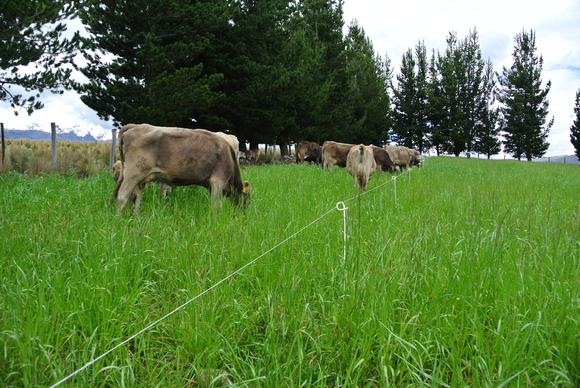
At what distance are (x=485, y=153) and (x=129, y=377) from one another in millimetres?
57308

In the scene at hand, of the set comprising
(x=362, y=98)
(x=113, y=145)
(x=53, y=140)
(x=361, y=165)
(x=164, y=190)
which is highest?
(x=362, y=98)

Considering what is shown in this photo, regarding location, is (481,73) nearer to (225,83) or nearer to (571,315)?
(225,83)

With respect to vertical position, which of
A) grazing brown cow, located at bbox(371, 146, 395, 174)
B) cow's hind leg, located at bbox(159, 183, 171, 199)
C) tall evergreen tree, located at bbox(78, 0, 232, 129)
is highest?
tall evergreen tree, located at bbox(78, 0, 232, 129)

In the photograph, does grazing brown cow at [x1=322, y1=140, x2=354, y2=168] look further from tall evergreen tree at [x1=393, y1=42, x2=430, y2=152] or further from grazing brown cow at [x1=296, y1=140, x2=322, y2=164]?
tall evergreen tree at [x1=393, y1=42, x2=430, y2=152]

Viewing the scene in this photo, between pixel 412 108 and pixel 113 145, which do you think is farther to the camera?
pixel 412 108

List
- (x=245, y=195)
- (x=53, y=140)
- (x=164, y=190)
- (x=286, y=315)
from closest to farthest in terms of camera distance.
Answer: (x=286, y=315) → (x=245, y=195) → (x=164, y=190) → (x=53, y=140)

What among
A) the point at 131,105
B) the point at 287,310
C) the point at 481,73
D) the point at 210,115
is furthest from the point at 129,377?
the point at 481,73

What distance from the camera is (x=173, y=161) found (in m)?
6.09

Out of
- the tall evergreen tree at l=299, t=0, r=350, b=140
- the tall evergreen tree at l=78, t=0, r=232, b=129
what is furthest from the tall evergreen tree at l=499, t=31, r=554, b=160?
the tall evergreen tree at l=78, t=0, r=232, b=129

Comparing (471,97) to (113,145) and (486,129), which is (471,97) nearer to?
(486,129)

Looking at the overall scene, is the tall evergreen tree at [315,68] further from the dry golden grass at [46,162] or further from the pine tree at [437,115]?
the pine tree at [437,115]

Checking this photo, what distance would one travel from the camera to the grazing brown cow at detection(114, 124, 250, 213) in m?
5.96

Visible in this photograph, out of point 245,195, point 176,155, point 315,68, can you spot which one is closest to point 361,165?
point 245,195

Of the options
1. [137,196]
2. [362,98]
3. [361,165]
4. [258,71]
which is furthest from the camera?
[362,98]
